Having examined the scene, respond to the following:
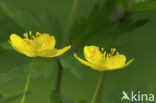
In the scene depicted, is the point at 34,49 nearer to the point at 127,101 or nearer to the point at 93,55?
the point at 93,55

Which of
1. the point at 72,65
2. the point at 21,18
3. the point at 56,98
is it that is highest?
the point at 21,18

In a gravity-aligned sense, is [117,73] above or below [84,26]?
above

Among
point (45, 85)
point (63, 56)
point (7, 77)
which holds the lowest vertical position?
point (7, 77)

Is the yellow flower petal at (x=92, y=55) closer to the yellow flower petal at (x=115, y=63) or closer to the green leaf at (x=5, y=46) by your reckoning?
the yellow flower petal at (x=115, y=63)

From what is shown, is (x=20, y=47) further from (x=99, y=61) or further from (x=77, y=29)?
(x=77, y=29)

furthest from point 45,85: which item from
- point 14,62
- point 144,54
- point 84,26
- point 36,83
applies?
point 84,26

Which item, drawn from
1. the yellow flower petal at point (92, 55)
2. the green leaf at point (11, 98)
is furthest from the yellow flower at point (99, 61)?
the green leaf at point (11, 98)

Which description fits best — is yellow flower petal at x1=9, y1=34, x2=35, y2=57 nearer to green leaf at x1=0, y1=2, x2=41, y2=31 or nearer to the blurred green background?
the blurred green background

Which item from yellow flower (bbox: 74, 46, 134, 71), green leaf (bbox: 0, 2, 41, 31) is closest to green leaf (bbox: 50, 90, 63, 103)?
yellow flower (bbox: 74, 46, 134, 71)

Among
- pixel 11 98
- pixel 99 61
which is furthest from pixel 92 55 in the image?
pixel 11 98
